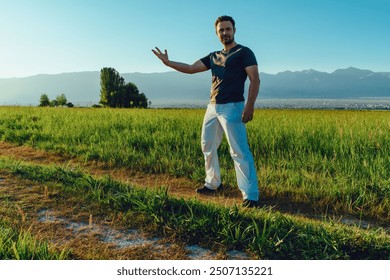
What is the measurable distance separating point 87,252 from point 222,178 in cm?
301

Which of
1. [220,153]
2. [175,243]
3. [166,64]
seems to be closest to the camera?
[175,243]

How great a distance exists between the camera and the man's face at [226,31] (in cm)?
441

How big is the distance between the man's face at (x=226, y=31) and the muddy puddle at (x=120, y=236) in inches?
105

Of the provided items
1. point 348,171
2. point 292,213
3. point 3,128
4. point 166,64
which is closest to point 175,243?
point 292,213

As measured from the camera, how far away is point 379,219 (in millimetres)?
4027

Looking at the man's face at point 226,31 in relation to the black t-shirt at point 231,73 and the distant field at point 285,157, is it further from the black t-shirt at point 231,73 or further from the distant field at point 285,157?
the distant field at point 285,157

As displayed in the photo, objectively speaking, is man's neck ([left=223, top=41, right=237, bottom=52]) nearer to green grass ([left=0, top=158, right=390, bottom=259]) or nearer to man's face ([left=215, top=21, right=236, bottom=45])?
man's face ([left=215, top=21, right=236, bottom=45])

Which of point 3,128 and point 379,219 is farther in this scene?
point 3,128

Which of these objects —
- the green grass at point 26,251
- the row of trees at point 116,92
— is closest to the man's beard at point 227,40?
the green grass at point 26,251

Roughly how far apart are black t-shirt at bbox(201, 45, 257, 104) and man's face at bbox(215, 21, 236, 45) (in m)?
0.13

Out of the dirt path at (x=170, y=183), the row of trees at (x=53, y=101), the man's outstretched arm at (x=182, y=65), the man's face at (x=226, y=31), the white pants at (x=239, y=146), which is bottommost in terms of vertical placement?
the dirt path at (x=170, y=183)

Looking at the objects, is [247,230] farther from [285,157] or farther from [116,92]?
[116,92]

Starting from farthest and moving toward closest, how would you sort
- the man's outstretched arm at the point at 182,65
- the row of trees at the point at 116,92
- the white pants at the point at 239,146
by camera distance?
the row of trees at the point at 116,92, the man's outstretched arm at the point at 182,65, the white pants at the point at 239,146
